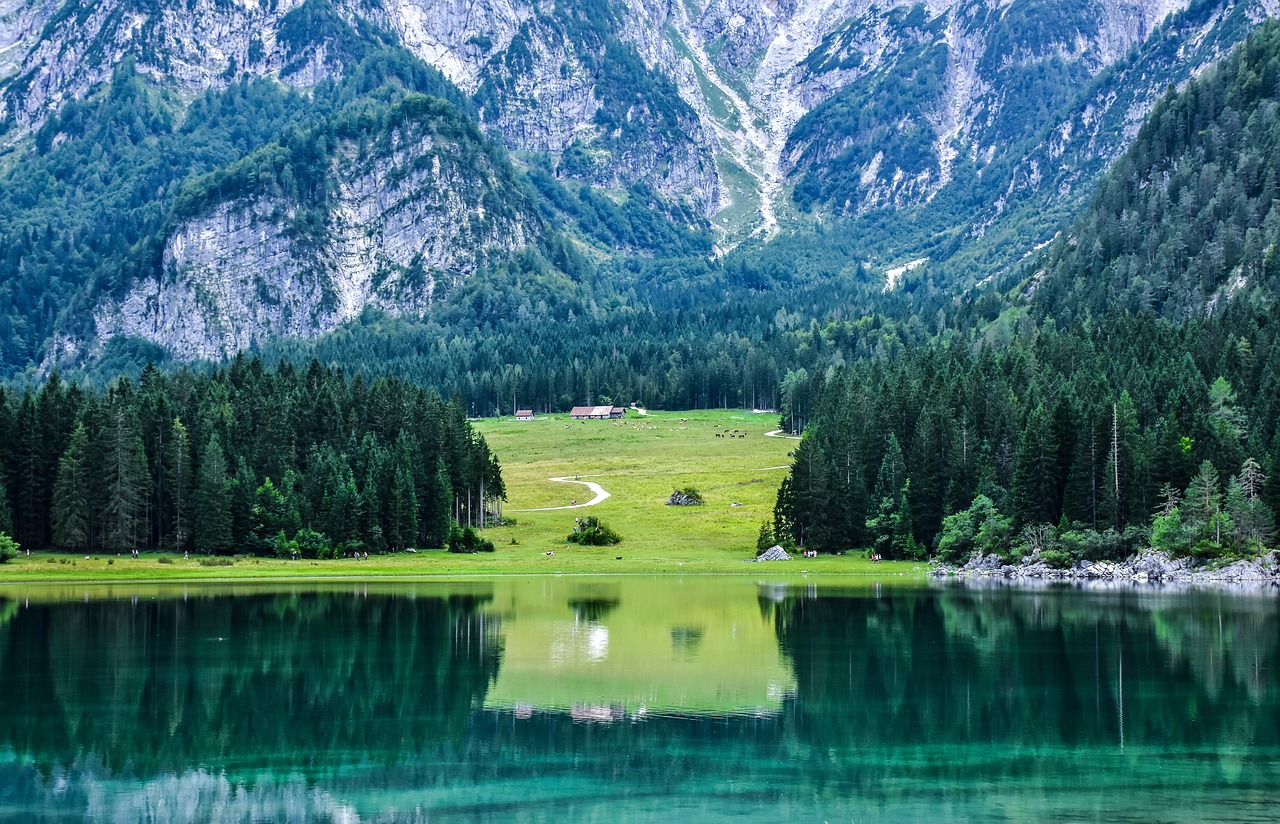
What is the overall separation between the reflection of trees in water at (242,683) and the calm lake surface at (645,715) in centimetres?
19

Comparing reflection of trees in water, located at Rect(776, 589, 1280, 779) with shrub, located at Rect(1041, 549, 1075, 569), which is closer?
reflection of trees in water, located at Rect(776, 589, 1280, 779)

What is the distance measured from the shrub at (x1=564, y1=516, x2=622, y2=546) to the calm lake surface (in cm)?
5648

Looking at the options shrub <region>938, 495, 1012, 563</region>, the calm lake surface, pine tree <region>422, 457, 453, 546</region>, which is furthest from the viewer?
pine tree <region>422, 457, 453, 546</region>

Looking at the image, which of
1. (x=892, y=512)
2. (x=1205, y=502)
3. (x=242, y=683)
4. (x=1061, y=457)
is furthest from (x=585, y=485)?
(x=242, y=683)

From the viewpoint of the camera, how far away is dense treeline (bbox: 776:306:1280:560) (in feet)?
372

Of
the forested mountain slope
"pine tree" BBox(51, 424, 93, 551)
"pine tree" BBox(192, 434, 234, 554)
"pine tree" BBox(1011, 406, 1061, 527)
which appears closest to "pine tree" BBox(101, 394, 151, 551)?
"pine tree" BBox(51, 424, 93, 551)

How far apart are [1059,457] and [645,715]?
272ft

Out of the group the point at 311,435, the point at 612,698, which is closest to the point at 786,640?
the point at 612,698

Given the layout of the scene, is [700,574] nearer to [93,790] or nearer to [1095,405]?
[1095,405]

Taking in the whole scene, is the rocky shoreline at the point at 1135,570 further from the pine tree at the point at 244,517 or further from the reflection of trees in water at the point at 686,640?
the pine tree at the point at 244,517

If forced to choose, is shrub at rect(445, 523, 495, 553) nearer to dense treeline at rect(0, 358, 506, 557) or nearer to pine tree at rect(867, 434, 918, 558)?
dense treeline at rect(0, 358, 506, 557)

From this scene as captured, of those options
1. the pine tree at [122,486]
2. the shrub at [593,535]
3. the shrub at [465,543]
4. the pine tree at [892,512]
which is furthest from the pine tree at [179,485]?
the pine tree at [892,512]

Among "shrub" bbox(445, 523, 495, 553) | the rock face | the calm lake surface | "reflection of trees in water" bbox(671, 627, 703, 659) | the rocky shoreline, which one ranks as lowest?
the calm lake surface

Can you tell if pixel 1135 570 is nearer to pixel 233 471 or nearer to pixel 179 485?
pixel 233 471
